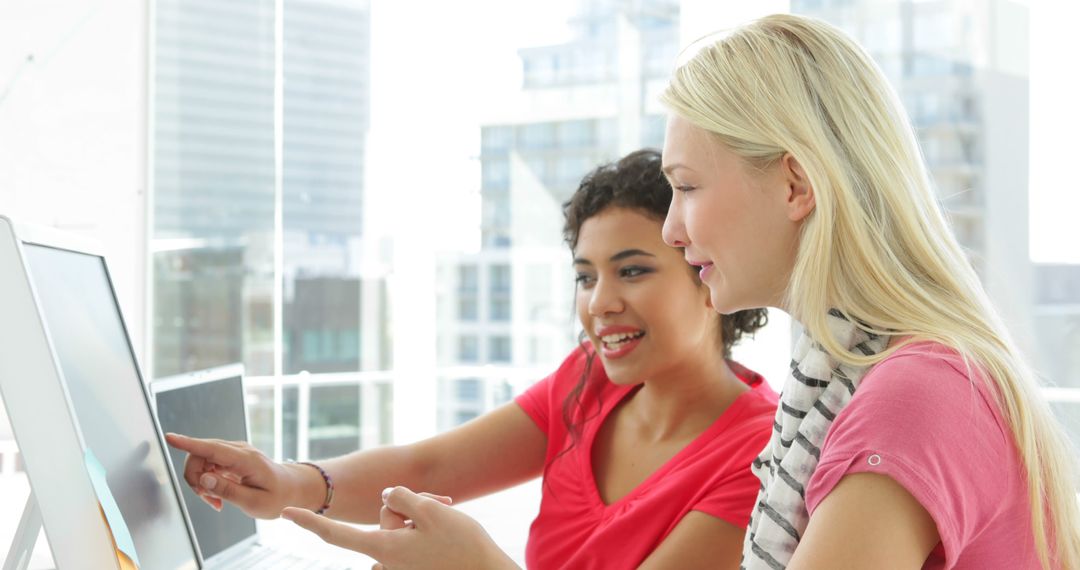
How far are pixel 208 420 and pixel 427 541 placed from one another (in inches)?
25.3

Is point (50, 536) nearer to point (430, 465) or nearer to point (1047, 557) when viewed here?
point (1047, 557)

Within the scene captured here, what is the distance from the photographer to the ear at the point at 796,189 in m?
0.91

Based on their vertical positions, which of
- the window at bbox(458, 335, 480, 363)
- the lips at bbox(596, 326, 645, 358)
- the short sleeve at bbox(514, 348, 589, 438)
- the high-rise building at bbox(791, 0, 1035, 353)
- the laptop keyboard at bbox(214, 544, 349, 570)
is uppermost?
the high-rise building at bbox(791, 0, 1035, 353)

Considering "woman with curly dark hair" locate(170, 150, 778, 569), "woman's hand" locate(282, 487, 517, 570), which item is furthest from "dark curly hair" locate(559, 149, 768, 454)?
"woman's hand" locate(282, 487, 517, 570)

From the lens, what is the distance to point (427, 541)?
88 centimetres

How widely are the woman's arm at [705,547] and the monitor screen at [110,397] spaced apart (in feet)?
1.77

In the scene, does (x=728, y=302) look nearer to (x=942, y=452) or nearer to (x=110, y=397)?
(x=942, y=452)

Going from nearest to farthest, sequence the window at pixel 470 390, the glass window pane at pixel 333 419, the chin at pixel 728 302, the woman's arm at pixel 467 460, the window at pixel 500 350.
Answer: the chin at pixel 728 302 < the woman's arm at pixel 467 460 < the glass window pane at pixel 333 419 < the window at pixel 470 390 < the window at pixel 500 350

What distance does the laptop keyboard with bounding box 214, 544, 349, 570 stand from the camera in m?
1.38

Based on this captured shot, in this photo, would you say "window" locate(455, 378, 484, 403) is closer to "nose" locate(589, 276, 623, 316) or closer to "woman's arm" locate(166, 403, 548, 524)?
"woman's arm" locate(166, 403, 548, 524)

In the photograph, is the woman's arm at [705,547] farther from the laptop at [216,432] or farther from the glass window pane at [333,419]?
the glass window pane at [333,419]

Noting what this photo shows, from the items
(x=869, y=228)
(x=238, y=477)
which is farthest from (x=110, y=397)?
(x=869, y=228)

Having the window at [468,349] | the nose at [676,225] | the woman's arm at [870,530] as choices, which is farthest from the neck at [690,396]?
the window at [468,349]

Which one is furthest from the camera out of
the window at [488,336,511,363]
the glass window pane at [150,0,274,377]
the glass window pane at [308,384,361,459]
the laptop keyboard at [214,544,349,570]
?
the window at [488,336,511,363]
